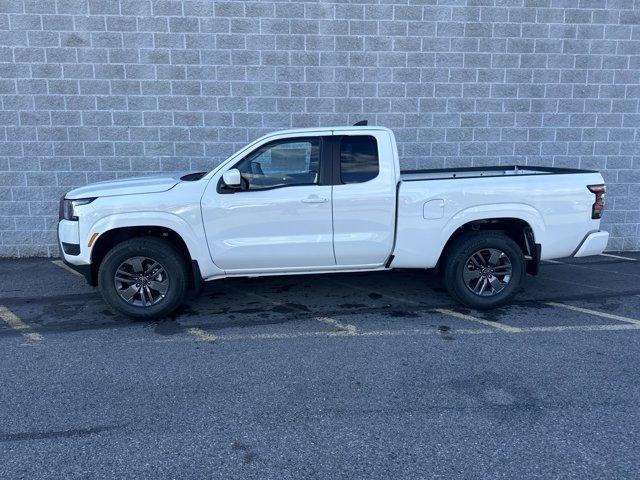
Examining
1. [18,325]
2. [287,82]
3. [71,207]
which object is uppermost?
[287,82]

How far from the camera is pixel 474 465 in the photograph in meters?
3.17

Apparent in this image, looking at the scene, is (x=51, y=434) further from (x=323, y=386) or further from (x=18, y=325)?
(x=18, y=325)

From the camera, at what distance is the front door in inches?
215

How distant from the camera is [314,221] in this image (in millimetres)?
5527

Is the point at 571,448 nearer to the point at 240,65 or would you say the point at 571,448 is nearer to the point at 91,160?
the point at 240,65

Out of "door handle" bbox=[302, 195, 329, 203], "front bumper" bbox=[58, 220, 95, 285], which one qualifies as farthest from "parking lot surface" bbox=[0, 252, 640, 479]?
"door handle" bbox=[302, 195, 329, 203]

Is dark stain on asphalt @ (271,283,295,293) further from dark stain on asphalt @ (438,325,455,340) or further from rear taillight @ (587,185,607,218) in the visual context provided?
rear taillight @ (587,185,607,218)

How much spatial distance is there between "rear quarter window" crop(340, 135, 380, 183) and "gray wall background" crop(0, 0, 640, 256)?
114 inches

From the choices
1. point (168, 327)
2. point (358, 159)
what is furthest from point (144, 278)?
point (358, 159)

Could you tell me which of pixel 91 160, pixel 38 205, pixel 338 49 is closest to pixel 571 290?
pixel 338 49

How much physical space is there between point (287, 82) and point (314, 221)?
3575 millimetres

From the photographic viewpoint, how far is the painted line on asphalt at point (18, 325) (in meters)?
5.22

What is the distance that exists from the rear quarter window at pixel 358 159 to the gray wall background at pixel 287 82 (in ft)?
9.50

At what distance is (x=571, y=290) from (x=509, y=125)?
313 centimetres
